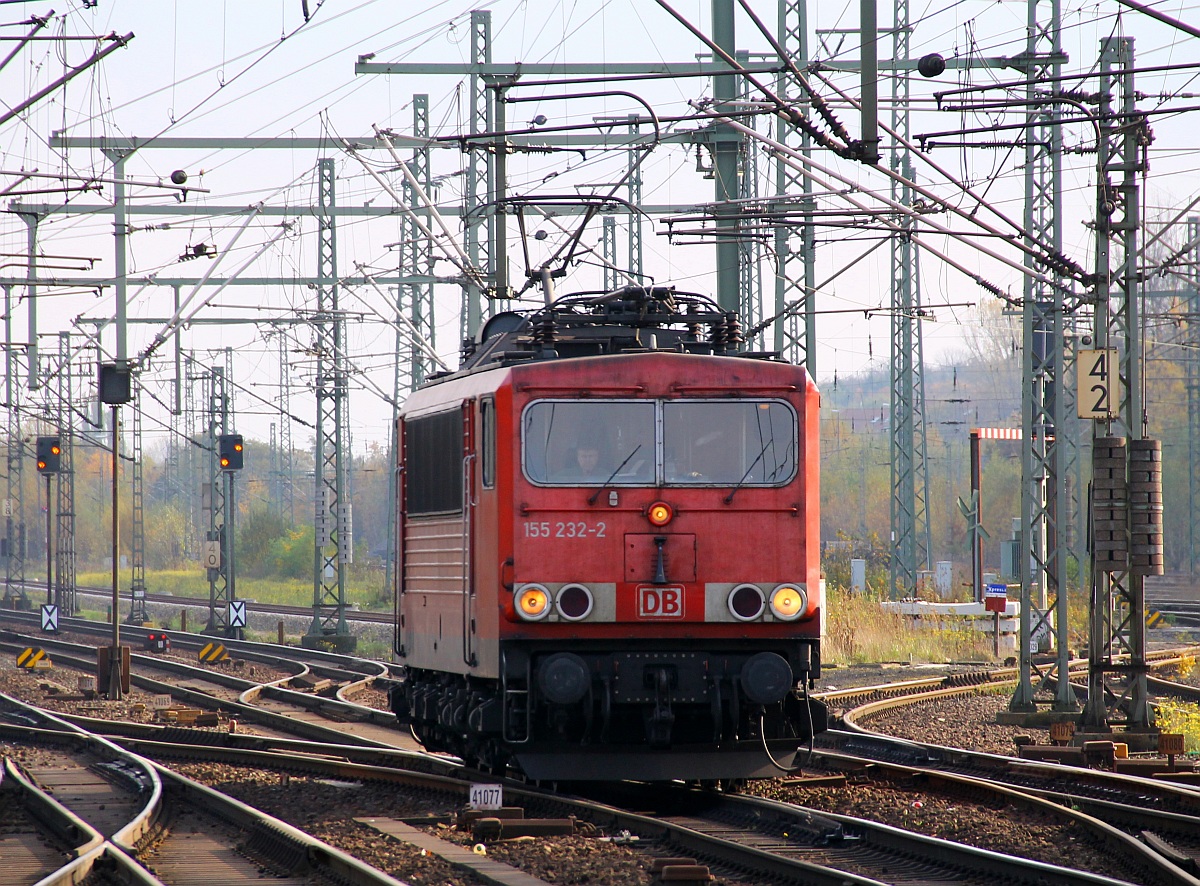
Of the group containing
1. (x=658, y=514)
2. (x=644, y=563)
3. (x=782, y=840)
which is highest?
(x=658, y=514)

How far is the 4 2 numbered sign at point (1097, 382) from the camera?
16.4 meters

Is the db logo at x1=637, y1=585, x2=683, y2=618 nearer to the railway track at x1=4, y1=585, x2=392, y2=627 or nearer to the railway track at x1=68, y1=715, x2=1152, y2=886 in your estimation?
the railway track at x1=68, y1=715, x2=1152, y2=886

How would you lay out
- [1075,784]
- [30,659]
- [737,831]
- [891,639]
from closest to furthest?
[737,831], [1075,784], [891,639], [30,659]

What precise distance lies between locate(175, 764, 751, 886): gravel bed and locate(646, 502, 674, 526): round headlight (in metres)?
2.24

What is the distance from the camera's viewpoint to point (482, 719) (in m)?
11.7

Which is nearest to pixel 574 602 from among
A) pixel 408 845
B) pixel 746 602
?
pixel 746 602

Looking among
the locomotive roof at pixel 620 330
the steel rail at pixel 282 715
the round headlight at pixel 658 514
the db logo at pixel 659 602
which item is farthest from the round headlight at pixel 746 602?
the steel rail at pixel 282 715

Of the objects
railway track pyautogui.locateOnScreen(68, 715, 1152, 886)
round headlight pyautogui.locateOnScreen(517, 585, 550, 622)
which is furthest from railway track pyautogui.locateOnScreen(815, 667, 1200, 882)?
round headlight pyautogui.locateOnScreen(517, 585, 550, 622)

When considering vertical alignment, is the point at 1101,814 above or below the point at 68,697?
above

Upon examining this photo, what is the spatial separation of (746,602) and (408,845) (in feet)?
9.64

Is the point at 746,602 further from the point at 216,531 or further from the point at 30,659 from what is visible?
the point at 216,531

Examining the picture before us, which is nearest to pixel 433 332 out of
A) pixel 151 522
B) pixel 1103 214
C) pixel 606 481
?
pixel 1103 214

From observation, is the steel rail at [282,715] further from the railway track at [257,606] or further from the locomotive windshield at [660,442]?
the railway track at [257,606]

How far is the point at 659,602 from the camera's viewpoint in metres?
11.4
